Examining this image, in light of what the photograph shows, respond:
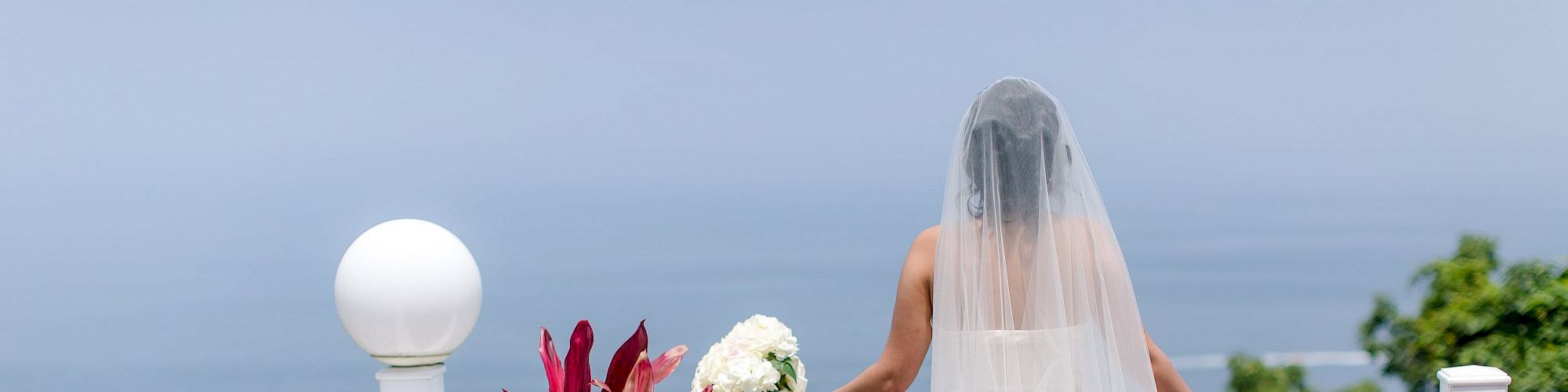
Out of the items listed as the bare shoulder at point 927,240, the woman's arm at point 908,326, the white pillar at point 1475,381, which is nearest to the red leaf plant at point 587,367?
the woman's arm at point 908,326

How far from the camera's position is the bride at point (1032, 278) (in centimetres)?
257

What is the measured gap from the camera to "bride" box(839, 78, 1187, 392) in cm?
257

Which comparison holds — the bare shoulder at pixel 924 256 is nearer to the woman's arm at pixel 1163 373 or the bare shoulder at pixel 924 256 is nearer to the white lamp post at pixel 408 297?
the woman's arm at pixel 1163 373

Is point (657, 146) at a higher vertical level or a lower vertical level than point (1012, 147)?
higher

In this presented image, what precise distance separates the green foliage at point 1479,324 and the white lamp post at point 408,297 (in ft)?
15.2

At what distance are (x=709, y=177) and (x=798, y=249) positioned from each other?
4176mm

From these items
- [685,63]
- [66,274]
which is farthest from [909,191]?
[66,274]

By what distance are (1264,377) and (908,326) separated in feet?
15.9

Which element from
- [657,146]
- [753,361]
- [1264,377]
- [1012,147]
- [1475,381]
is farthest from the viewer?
[657,146]

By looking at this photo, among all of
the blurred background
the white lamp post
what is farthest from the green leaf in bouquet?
the blurred background

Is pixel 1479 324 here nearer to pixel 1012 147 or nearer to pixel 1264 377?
pixel 1264 377

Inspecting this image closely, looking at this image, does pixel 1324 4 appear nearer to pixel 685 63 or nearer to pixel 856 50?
pixel 856 50

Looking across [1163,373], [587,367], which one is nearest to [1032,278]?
[1163,373]

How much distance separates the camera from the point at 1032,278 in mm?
2600
